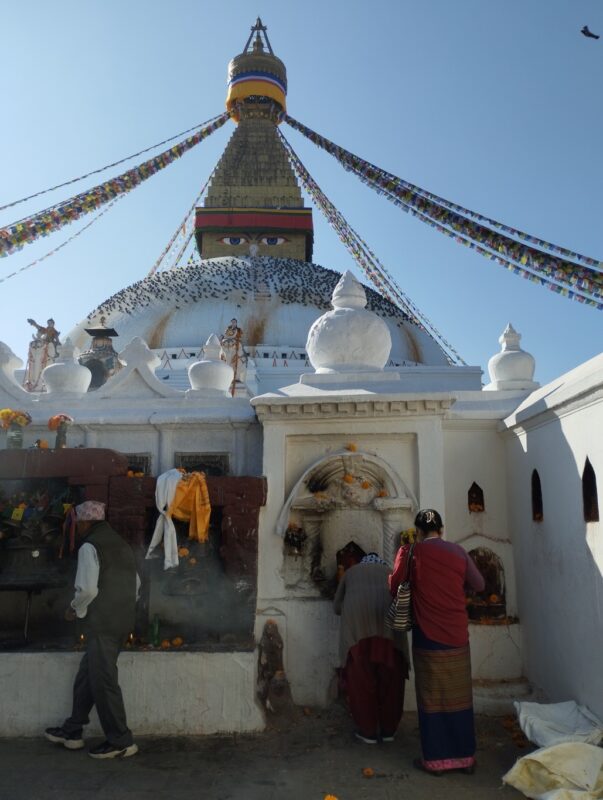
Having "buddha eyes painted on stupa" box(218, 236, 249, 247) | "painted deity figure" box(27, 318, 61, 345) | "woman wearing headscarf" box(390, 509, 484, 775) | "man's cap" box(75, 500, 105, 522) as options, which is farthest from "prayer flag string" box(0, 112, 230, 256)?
"woman wearing headscarf" box(390, 509, 484, 775)

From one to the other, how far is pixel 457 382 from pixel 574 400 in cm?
600

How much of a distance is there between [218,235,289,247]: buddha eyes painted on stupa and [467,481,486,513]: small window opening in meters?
17.1

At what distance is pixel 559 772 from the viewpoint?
11.0 ft

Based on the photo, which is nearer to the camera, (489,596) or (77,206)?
(489,596)

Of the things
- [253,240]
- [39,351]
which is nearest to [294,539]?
[39,351]

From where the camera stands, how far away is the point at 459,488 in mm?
5508

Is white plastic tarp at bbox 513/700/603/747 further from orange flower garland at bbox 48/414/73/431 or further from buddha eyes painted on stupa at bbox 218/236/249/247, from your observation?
buddha eyes painted on stupa at bbox 218/236/249/247

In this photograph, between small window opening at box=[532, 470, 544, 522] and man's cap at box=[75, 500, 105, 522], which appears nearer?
man's cap at box=[75, 500, 105, 522]

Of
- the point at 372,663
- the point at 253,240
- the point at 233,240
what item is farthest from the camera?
the point at 253,240

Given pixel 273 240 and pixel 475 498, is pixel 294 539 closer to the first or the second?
pixel 475 498

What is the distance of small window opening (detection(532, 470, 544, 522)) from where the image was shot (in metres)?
4.89

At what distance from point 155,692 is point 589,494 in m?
3.08

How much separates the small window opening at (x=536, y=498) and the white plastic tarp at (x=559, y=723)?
50.6 inches

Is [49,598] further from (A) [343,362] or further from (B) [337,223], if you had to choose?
(B) [337,223]
